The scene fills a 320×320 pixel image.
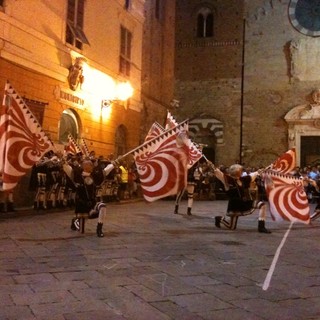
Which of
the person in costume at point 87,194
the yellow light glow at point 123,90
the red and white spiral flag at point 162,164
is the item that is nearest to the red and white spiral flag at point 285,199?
the red and white spiral flag at point 162,164

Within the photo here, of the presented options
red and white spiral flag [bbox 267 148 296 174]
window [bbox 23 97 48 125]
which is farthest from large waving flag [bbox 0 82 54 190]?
window [bbox 23 97 48 125]

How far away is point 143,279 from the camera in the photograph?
5.43 meters

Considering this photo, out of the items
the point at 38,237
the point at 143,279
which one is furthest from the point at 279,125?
the point at 143,279

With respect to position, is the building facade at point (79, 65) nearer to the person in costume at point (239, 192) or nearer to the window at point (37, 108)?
the window at point (37, 108)

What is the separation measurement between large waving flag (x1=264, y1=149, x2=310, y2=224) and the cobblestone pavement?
437 mm

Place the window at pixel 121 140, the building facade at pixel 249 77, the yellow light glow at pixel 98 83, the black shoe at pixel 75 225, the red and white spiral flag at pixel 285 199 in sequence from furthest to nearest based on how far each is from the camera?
the building facade at pixel 249 77 < the window at pixel 121 140 < the yellow light glow at pixel 98 83 < the red and white spiral flag at pixel 285 199 < the black shoe at pixel 75 225

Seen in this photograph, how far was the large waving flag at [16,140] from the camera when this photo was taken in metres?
6.90

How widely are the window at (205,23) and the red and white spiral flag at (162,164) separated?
2185cm

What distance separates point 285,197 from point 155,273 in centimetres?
482

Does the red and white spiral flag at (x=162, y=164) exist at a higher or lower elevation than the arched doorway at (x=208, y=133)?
lower

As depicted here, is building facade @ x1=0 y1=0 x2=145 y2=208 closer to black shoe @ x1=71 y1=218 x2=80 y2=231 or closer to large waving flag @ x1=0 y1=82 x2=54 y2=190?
black shoe @ x1=71 y1=218 x2=80 y2=231

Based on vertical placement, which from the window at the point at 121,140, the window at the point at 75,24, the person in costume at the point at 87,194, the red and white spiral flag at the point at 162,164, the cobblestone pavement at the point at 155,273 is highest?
the window at the point at 75,24

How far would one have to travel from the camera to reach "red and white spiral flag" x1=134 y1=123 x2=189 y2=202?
8.07 metres

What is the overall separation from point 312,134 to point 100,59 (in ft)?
47.2
